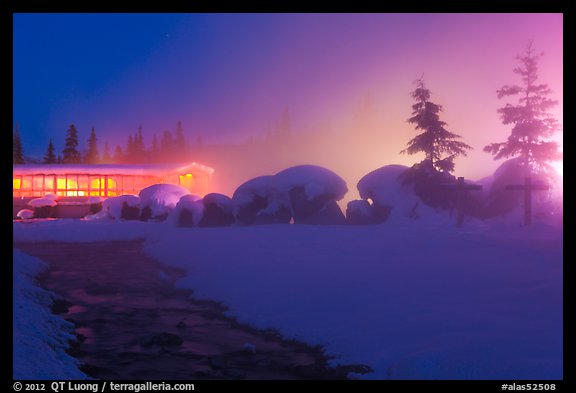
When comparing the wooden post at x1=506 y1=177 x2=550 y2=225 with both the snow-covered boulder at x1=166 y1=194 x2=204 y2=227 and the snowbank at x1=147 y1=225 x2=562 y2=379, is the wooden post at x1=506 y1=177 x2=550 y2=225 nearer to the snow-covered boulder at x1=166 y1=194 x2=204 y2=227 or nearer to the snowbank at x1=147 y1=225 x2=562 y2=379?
the snowbank at x1=147 y1=225 x2=562 y2=379

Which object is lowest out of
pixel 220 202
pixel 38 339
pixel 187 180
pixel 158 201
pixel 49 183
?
pixel 38 339

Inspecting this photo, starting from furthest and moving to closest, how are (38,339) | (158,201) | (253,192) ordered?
(158,201)
(253,192)
(38,339)

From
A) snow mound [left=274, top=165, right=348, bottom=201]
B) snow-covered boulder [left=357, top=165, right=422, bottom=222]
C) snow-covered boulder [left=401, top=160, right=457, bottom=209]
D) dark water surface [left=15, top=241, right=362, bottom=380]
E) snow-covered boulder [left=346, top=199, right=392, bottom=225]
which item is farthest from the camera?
snow mound [left=274, top=165, right=348, bottom=201]

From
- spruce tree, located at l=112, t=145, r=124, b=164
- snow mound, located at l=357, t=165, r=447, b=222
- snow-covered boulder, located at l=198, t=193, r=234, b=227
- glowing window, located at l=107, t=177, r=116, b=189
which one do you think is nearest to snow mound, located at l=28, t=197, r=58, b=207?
glowing window, located at l=107, t=177, r=116, b=189

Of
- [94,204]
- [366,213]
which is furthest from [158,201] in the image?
[366,213]

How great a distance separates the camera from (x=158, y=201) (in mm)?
33625

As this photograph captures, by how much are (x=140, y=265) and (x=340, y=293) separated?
8.16 m

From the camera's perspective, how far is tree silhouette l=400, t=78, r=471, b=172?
84.6 feet

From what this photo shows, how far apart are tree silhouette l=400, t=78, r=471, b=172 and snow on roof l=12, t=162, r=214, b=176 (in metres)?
24.5

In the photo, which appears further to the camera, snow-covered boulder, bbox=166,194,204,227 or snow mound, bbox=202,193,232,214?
snow mound, bbox=202,193,232,214

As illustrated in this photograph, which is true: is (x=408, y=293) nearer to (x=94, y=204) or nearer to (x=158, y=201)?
(x=158, y=201)

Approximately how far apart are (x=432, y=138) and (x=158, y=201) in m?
17.2

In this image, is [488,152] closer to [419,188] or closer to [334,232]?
[419,188]
